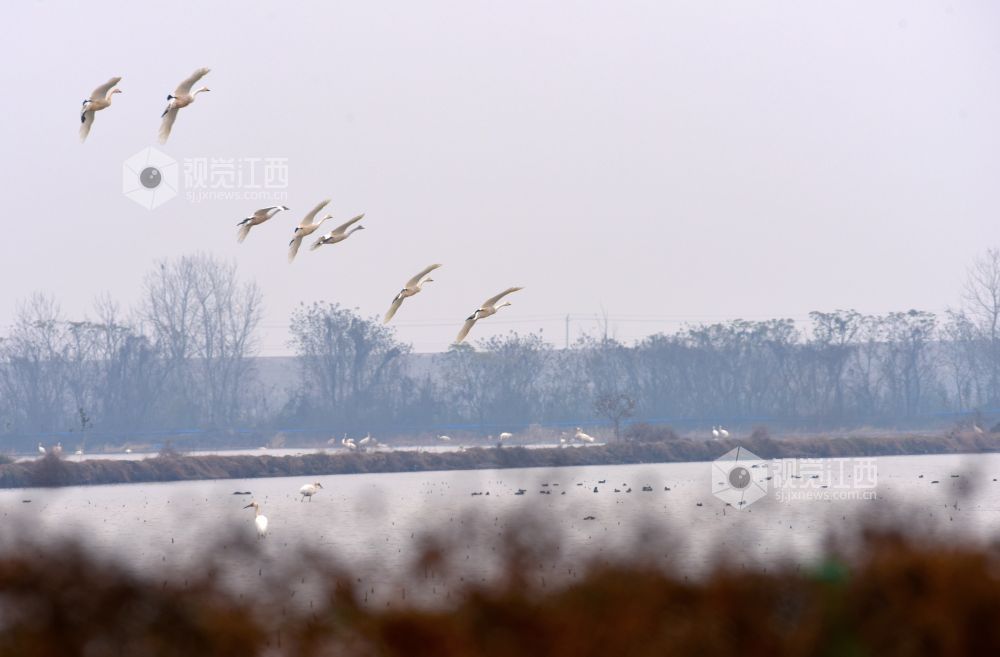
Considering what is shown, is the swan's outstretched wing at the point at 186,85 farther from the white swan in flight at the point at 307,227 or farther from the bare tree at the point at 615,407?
the bare tree at the point at 615,407

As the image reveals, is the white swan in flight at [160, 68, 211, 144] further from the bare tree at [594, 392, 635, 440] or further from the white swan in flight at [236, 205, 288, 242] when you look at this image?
the bare tree at [594, 392, 635, 440]

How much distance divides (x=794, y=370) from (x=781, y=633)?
70113mm

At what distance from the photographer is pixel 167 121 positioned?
22688 millimetres

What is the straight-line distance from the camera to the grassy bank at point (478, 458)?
189 feet

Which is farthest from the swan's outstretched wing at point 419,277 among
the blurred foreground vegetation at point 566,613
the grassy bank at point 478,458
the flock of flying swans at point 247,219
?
the grassy bank at point 478,458

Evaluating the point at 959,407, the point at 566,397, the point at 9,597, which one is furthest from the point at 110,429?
the point at 9,597

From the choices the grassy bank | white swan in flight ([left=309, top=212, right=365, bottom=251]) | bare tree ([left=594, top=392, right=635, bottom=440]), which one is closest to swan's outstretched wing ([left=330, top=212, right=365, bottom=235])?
white swan in flight ([left=309, top=212, right=365, bottom=251])

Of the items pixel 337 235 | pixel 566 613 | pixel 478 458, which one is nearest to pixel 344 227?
pixel 337 235

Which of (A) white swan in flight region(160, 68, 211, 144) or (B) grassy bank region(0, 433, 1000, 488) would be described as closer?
(A) white swan in flight region(160, 68, 211, 144)

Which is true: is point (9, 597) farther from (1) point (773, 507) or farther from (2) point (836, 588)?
(1) point (773, 507)

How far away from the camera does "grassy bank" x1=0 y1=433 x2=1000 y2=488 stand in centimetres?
5775

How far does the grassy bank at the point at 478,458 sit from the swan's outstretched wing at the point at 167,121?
33.6 m

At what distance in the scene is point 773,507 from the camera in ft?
120

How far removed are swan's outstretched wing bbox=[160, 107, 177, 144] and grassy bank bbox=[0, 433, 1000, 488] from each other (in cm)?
3362
